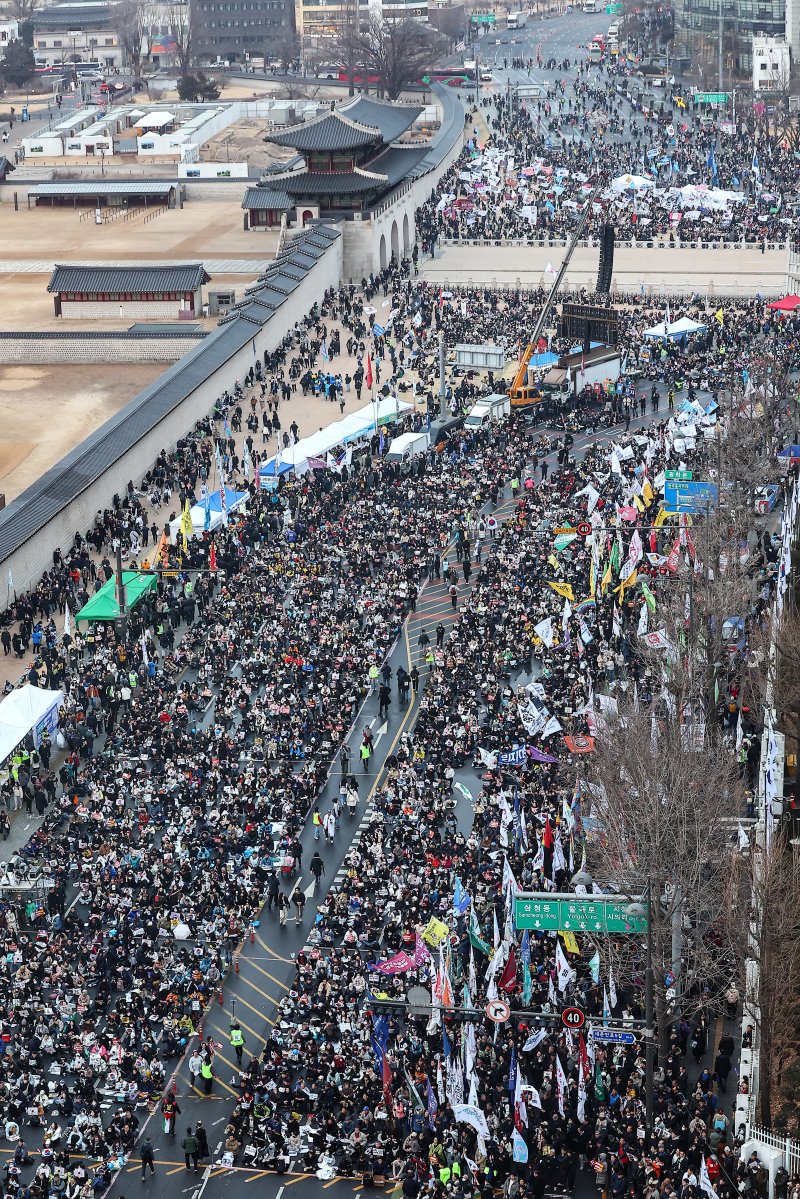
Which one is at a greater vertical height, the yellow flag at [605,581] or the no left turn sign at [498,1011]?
the yellow flag at [605,581]

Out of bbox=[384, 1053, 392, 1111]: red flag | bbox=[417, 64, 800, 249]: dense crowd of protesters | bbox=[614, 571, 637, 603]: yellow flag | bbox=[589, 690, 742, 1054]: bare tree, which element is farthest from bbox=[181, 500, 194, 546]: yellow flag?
bbox=[417, 64, 800, 249]: dense crowd of protesters

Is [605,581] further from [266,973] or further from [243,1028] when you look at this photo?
[243,1028]

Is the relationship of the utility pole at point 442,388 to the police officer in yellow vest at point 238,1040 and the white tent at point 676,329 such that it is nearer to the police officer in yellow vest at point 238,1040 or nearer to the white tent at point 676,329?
the white tent at point 676,329

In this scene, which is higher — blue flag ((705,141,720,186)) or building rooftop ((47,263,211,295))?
blue flag ((705,141,720,186))

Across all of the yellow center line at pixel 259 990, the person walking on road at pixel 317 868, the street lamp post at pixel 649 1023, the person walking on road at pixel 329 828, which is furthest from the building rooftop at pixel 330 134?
the street lamp post at pixel 649 1023

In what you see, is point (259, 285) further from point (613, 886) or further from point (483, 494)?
point (613, 886)

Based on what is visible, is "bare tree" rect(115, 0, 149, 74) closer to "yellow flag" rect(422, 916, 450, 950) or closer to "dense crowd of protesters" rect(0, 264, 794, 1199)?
"dense crowd of protesters" rect(0, 264, 794, 1199)
